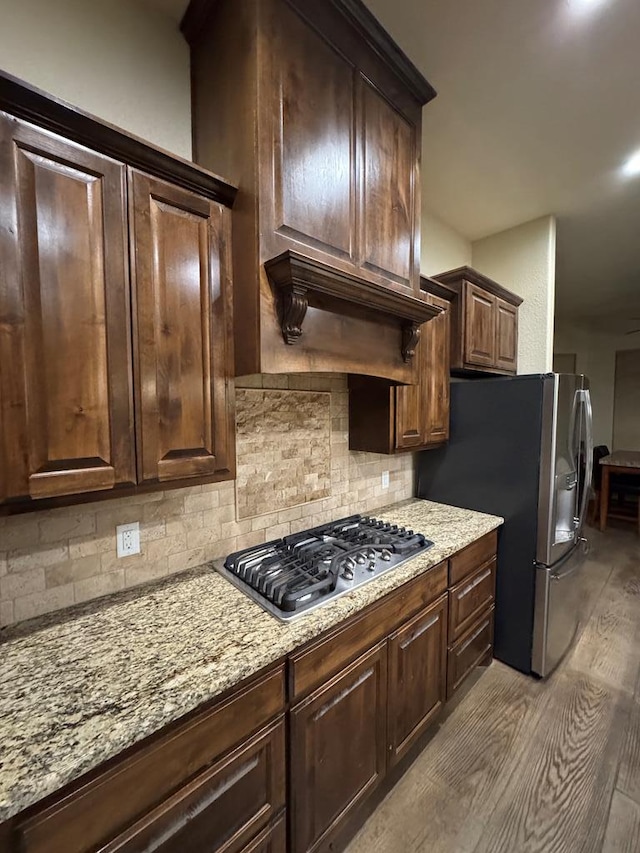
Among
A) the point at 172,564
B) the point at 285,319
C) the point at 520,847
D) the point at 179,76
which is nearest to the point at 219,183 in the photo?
the point at 285,319

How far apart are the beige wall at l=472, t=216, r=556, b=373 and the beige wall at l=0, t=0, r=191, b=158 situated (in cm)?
261

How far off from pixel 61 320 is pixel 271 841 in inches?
61.1

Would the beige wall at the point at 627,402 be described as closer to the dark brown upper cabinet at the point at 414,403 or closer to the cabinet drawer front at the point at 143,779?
the dark brown upper cabinet at the point at 414,403

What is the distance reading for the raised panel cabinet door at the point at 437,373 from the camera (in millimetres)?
2139

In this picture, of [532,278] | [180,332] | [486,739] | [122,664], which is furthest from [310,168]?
[486,739]

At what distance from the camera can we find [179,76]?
1.40 meters

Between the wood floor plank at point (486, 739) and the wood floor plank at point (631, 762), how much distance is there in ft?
1.11

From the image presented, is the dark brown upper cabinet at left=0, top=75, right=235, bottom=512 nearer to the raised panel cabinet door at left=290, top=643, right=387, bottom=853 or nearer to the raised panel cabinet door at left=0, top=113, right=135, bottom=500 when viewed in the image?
the raised panel cabinet door at left=0, top=113, right=135, bottom=500

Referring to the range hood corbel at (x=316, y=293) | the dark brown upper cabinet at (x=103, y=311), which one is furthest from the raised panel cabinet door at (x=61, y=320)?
the range hood corbel at (x=316, y=293)

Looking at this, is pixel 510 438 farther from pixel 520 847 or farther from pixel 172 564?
pixel 172 564

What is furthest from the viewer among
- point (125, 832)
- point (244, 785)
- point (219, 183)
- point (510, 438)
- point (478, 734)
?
point (510, 438)

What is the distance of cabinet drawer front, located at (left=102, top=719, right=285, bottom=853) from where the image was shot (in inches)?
31.7

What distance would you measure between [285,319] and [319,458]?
3.03 feet

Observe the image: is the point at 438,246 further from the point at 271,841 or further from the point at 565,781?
the point at 271,841
